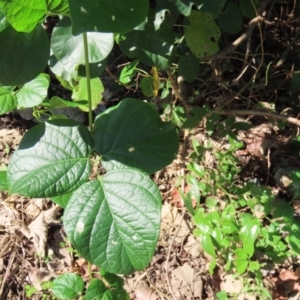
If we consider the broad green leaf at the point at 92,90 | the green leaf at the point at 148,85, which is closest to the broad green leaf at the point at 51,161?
the broad green leaf at the point at 92,90

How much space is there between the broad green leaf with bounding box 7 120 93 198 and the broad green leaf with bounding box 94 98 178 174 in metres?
0.04

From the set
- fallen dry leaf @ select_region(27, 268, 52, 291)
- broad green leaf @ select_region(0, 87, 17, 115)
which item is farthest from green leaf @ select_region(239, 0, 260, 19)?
fallen dry leaf @ select_region(27, 268, 52, 291)

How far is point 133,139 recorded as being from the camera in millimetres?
935

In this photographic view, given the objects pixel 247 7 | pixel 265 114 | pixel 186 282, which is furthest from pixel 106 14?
pixel 186 282

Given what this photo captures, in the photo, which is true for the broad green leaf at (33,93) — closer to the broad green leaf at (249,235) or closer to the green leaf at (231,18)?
the green leaf at (231,18)

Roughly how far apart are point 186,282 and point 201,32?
1100 mm

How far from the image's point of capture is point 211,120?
1.98m

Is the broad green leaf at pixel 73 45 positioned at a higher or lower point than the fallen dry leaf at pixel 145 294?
higher

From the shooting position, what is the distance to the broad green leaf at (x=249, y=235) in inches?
67.2

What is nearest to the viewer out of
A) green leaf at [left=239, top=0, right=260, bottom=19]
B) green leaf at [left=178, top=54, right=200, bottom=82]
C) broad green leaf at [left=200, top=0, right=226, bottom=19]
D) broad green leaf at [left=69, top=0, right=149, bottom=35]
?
broad green leaf at [left=69, top=0, right=149, bottom=35]

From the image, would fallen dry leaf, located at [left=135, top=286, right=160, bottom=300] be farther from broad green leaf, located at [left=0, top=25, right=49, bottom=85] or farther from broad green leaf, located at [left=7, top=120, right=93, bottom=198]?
broad green leaf, located at [left=0, top=25, right=49, bottom=85]

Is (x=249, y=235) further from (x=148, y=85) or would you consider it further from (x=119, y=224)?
(x=119, y=224)

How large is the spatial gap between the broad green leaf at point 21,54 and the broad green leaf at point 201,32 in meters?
0.74

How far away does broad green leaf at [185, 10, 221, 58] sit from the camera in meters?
1.45
